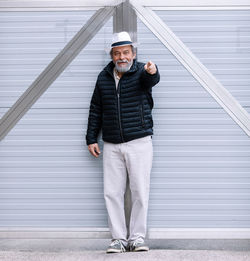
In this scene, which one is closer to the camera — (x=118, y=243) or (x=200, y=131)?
(x=118, y=243)

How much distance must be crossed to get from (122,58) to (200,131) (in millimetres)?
960

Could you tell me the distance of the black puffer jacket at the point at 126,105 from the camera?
4.76 metres

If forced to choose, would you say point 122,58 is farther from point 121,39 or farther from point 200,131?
point 200,131

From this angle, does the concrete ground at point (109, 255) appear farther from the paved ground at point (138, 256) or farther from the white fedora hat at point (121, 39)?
the white fedora hat at point (121, 39)

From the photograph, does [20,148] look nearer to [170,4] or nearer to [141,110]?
[141,110]

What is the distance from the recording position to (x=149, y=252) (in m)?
4.80

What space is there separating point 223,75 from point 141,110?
81 centimetres

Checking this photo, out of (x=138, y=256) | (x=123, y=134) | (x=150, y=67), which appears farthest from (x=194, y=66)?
(x=138, y=256)

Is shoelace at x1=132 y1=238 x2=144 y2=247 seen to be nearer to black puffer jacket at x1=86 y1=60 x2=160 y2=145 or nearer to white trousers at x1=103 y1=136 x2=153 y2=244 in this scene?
white trousers at x1=103 y1=136 x2=153 y2=244

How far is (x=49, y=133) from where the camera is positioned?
5047 mm

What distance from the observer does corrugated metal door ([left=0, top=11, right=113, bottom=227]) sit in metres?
4.99

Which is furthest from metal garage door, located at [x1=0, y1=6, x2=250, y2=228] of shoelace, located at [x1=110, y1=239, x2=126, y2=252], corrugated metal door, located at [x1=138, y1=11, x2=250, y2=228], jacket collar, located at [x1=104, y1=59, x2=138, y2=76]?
shoelace, located at [x1=110, y1=239, x2=126, y2=252]

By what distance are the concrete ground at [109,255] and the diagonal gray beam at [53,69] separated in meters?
1.02

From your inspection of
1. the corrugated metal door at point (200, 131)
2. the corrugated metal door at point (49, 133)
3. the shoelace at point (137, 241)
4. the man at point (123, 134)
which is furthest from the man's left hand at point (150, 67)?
the shoelace at point (137, 241)
